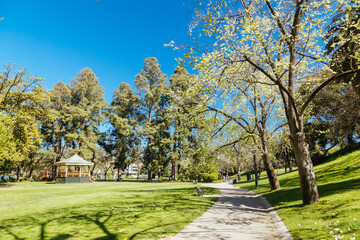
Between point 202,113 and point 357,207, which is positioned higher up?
point 202,113

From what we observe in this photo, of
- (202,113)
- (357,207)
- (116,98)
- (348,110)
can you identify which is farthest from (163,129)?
(357,207)

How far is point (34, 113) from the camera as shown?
90.2 feet

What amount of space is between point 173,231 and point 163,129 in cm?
3727

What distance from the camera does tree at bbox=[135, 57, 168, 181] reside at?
140 feet

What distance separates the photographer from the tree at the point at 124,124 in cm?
4275

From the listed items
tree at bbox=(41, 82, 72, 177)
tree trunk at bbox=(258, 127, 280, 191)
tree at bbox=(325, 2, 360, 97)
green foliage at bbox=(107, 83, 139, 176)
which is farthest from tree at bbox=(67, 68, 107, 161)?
tree at bbox=(325, 2, 360, 97)

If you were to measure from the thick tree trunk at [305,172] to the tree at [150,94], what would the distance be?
110 ft

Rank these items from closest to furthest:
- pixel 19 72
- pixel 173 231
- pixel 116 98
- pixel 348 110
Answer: pixel 173 231
pixel 348 110
pixel 19 72
pixel 116 98

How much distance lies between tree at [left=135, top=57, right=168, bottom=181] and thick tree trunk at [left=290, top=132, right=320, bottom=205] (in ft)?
110

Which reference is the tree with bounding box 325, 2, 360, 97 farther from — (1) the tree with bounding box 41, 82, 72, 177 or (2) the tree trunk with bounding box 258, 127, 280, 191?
(1) the tree with bounding box 41, 82, 72, 177

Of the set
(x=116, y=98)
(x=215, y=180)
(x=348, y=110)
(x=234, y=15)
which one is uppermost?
(x=116, y=98)

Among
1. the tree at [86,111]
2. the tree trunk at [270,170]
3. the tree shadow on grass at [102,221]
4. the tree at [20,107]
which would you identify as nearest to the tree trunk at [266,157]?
the tree trunk at [270,170]

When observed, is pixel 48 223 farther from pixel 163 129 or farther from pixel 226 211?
pixel 163 129

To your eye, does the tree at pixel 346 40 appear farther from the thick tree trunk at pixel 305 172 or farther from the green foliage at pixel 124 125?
the green foliage at pixel 124 125
